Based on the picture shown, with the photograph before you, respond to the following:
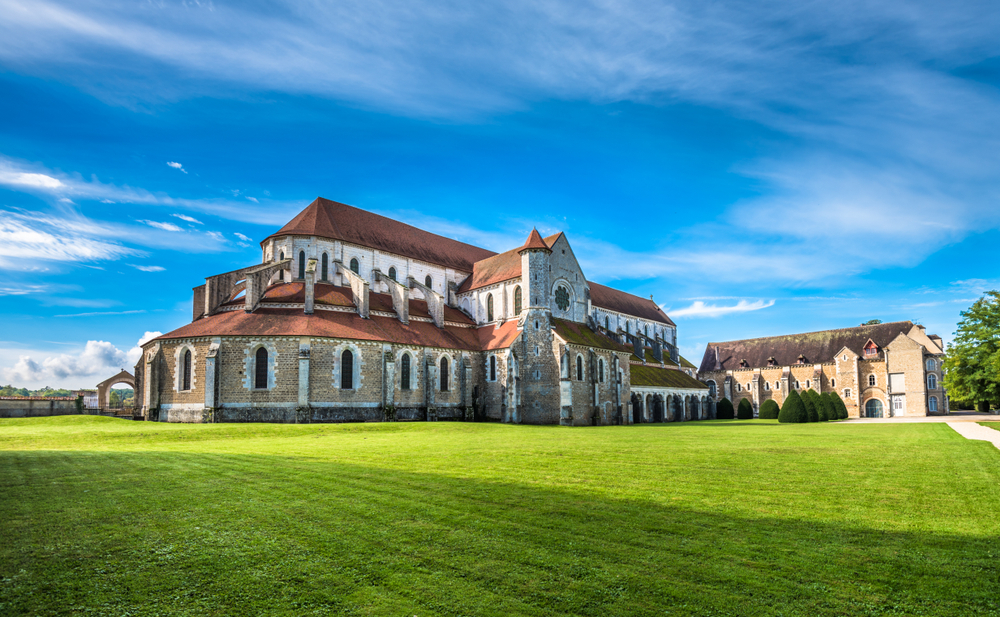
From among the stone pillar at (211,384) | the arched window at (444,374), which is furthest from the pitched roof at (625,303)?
the stone pillar at (211,384)

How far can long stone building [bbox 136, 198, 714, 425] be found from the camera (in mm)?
37438

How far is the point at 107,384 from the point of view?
157ft

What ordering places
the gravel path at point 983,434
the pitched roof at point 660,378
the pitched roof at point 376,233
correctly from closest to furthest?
1. the gravel path at point 983,434
2. the pitched roof at point 376,233
3. the pitched roof at point 660,378

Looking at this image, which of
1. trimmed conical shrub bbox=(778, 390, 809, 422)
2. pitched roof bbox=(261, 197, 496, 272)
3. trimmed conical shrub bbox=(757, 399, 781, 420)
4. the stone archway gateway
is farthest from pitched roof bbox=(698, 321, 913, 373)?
the stone archway gateway

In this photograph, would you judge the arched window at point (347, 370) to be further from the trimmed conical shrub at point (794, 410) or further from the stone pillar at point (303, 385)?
the trimmed conical shrub at point (794, 410)

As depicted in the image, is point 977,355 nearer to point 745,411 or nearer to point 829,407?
point 829,407

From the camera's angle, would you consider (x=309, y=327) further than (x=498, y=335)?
No

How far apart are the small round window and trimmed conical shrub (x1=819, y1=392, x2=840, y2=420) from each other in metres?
27.8

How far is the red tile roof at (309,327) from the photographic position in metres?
38.0

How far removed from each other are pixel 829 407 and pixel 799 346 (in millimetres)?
22737

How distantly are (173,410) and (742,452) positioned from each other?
1391 inches

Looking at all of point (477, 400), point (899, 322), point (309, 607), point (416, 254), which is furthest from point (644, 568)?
point (899, 322)

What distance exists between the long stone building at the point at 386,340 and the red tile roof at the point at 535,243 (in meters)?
0.11

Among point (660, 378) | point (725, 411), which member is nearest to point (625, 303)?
point (660, 378)
